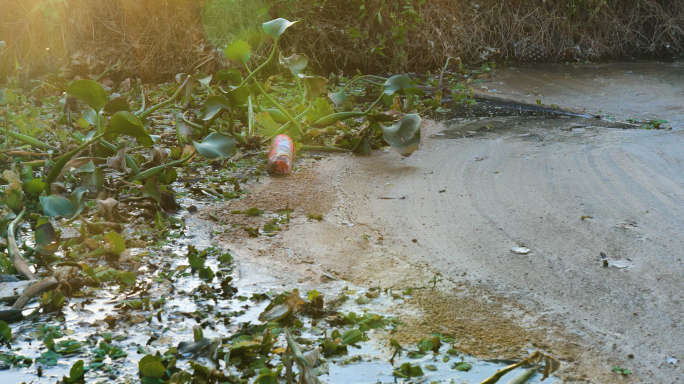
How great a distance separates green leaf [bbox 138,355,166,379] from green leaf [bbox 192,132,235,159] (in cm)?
Result: 162

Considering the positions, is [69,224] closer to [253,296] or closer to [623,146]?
[253,296]

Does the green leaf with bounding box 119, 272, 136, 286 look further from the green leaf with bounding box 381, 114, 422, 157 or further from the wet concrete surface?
the wet concrete surface

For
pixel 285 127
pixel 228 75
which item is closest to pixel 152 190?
pixel 228 75

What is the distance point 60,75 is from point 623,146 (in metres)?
4.87

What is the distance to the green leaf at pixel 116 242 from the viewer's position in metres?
2.29

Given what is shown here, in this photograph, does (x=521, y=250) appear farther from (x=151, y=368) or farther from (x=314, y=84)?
(x=314, y=84)

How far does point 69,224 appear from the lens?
2645mm

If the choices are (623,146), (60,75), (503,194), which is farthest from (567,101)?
(60,75)

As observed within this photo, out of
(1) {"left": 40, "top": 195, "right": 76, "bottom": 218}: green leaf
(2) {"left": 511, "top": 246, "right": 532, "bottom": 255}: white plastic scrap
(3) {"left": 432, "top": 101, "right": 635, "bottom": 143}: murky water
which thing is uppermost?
(1) {"left": 40, "top": 195, "right": 76, "bottom": 218}: green leaf

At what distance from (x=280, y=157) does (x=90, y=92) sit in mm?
1047

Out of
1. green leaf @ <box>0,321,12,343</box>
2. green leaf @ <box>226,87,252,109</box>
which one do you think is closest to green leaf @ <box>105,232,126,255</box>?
green leaf @ <box>0,321,12,343</box>

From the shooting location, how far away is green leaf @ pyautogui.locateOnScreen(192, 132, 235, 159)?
315 centimetres

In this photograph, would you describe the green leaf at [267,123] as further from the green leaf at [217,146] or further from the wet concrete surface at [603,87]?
the wet concrete surface at [603,87]

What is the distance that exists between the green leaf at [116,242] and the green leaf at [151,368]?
75cm
